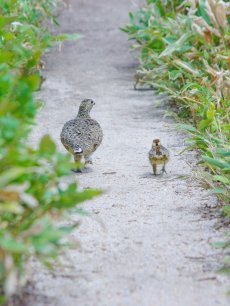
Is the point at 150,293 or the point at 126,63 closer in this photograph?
the point at 150,293

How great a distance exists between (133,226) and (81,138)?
1.80 metres

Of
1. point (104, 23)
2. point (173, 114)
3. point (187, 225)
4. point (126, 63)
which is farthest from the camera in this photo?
point (104, 23)

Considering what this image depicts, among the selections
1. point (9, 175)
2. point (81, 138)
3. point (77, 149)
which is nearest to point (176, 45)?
point (81, 138)

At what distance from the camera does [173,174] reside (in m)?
6.67

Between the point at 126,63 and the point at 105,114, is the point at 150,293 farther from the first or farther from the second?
the point at 126,63

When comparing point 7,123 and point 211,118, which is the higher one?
point 7,123

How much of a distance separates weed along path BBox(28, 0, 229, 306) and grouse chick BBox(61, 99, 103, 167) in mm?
173

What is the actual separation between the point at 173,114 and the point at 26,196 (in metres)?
5.01

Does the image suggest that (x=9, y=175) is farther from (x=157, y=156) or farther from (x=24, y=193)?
(x=157, y=156)

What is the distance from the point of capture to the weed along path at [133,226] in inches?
161

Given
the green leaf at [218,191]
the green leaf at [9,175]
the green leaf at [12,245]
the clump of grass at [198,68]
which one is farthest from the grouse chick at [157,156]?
the green leaf at [12,245]

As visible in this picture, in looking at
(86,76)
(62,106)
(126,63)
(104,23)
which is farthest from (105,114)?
(104,23)

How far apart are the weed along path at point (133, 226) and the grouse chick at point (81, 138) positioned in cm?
17

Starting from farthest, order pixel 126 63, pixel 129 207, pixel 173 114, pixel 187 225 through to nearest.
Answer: pixel 126 63
pixel 173 114
pixel 129 207
pixel 187 225
